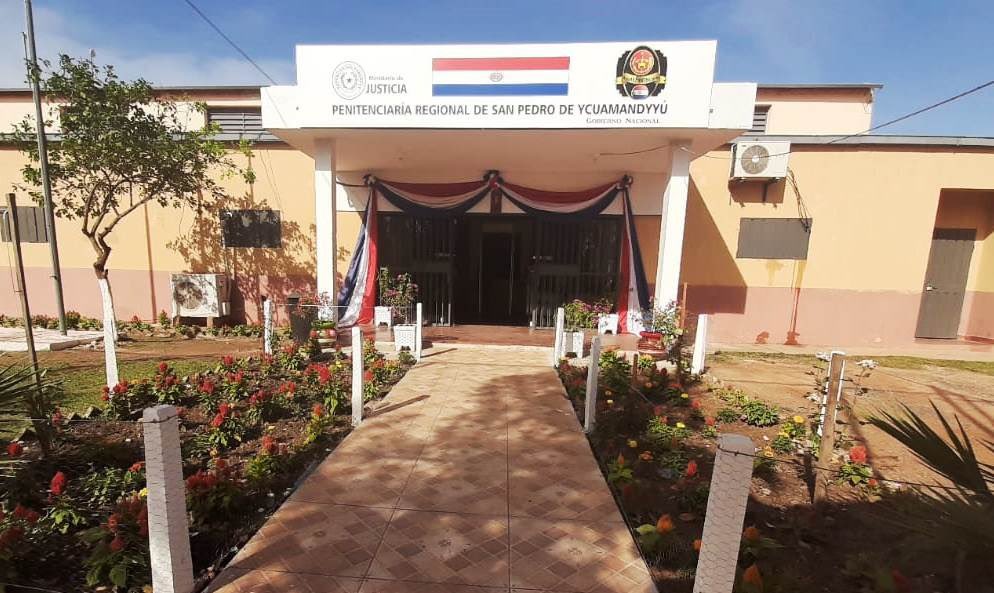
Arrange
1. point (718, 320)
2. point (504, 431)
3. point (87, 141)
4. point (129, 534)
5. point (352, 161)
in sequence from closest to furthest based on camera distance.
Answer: point (129, 534) → point (504, 431) → point (87, 141) → point (352, 161) → point (718, 320)

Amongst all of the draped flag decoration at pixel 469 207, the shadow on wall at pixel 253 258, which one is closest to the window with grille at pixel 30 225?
the shadow on wall at pixel 253 258

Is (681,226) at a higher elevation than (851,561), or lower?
higher

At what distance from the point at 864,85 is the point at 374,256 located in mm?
12820

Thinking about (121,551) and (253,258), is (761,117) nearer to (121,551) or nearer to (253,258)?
(253,258)

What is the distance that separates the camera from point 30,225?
30.1 ft

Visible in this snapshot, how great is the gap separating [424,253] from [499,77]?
154 inches

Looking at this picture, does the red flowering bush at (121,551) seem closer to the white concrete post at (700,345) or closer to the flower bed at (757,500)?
the flower bed at (757,500)

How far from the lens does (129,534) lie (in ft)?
7.44

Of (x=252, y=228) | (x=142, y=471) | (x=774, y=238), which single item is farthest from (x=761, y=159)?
(x=252, y=228)

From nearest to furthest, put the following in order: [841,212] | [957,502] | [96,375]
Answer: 1. [957,502]
2. [96,375]
3. [841,212]

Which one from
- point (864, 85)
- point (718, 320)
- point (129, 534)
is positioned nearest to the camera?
point (129, 534)

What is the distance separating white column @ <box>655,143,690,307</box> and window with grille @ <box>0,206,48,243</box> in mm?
12659

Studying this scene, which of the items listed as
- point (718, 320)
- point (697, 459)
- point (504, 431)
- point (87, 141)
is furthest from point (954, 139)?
point (87, 141)

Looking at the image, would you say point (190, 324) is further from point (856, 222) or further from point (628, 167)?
point (856, 222)
